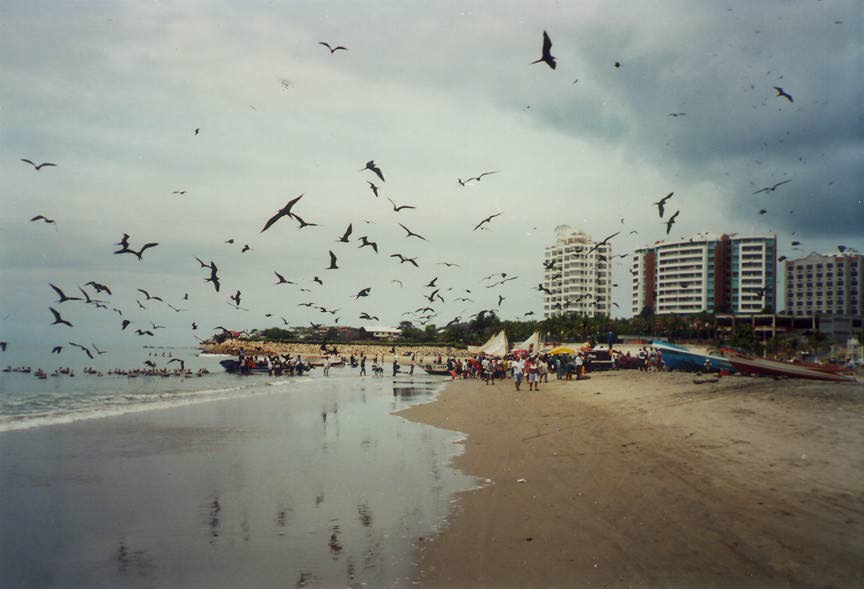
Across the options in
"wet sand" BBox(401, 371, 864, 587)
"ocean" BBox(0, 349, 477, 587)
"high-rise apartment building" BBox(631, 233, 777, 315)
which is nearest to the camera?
"wet sand" BBox(401, 371, 864, 587)

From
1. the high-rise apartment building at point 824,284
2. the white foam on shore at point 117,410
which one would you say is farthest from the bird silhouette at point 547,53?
the high-rise apartment building at point 824,284

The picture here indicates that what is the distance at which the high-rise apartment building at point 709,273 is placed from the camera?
156250 mm

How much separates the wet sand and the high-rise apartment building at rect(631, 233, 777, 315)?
473 feet

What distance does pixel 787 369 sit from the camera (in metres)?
28.5

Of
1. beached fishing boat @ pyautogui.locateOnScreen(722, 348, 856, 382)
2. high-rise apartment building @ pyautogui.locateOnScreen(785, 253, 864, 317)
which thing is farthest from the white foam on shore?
high-rise apartment building @ pyautogui.locateOnScreen(785, 253, 864, 317)

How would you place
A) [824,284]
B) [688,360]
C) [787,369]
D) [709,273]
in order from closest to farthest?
[787,369] < [688,360] < [824,284] < [709,273]

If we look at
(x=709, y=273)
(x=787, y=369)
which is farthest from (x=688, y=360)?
(x=709, y=273)

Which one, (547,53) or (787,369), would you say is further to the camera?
(787,369)

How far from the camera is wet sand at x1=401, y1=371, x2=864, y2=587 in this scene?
7.33m

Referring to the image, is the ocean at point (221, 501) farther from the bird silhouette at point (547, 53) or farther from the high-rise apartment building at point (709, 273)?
the high-rise apartment building at point (709, 273)

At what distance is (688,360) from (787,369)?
36.4ft

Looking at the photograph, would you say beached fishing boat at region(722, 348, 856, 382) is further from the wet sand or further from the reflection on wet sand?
the reflection on wet sand

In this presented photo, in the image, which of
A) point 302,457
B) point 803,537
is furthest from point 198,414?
point 803,537

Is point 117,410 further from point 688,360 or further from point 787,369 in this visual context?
point 688,360
